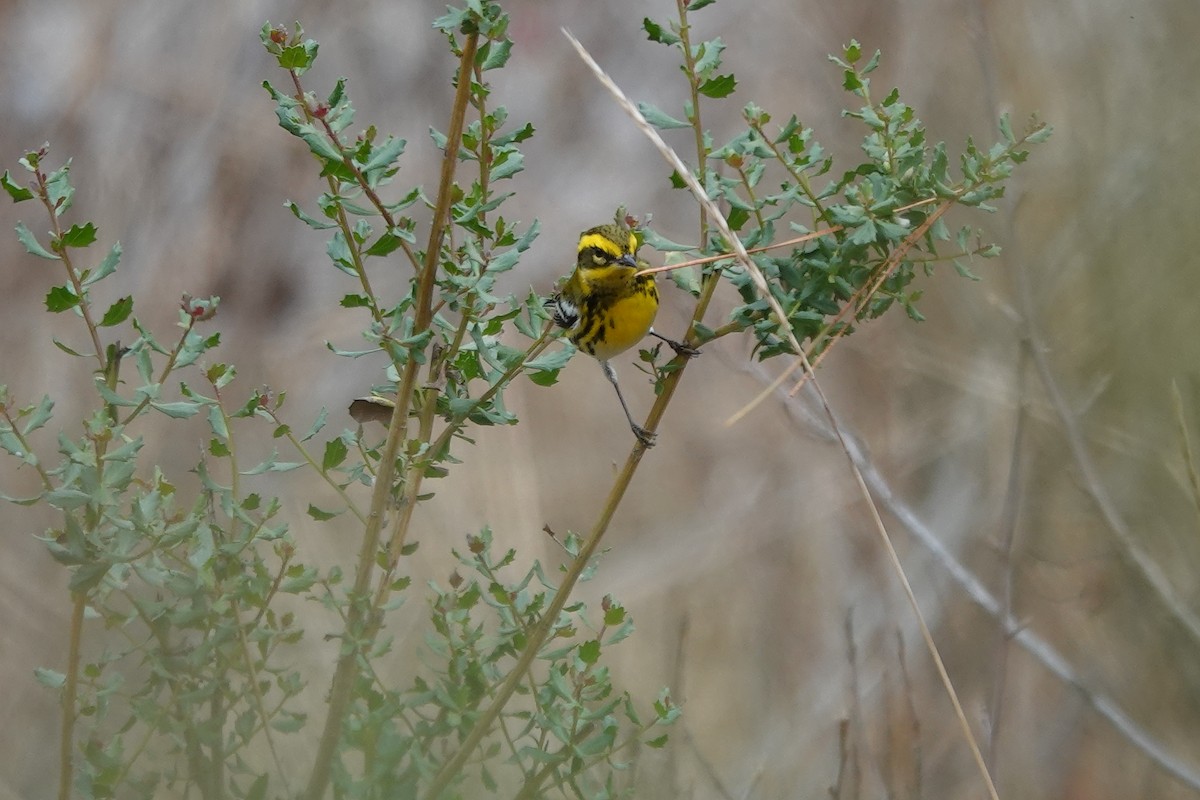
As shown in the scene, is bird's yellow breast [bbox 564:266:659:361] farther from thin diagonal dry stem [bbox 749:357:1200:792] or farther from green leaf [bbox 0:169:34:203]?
green leaf [bbox 0:169:34:203]

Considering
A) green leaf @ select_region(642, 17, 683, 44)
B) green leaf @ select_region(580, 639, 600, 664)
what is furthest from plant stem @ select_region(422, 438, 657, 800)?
green leaf @ select_region(642, 17, 683, 44)

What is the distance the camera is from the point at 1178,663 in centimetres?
182

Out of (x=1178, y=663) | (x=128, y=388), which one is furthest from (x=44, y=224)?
(x=1178, y=663)

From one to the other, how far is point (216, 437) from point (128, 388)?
1457mm

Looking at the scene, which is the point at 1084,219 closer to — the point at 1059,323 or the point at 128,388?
the point at 1059,323

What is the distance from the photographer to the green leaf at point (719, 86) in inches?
30.0

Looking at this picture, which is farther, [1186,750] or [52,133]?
[52,133]

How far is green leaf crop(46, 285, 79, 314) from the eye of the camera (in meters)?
0.67

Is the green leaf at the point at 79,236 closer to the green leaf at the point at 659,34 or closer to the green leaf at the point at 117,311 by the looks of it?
the green leaf at the point at 117,311

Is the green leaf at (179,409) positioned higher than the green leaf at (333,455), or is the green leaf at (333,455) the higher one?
the green leaf at (179,409)

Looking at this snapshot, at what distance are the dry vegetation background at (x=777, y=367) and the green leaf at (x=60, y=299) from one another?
1.03 m

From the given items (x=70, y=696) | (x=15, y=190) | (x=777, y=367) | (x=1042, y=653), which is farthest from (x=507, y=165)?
(x=777, y=367)

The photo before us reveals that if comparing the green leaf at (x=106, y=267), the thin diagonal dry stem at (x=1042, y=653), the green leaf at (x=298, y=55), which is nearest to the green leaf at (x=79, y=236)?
the green leaf at (x=106, y=267)

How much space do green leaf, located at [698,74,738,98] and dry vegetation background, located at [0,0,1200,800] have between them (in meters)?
0.93
